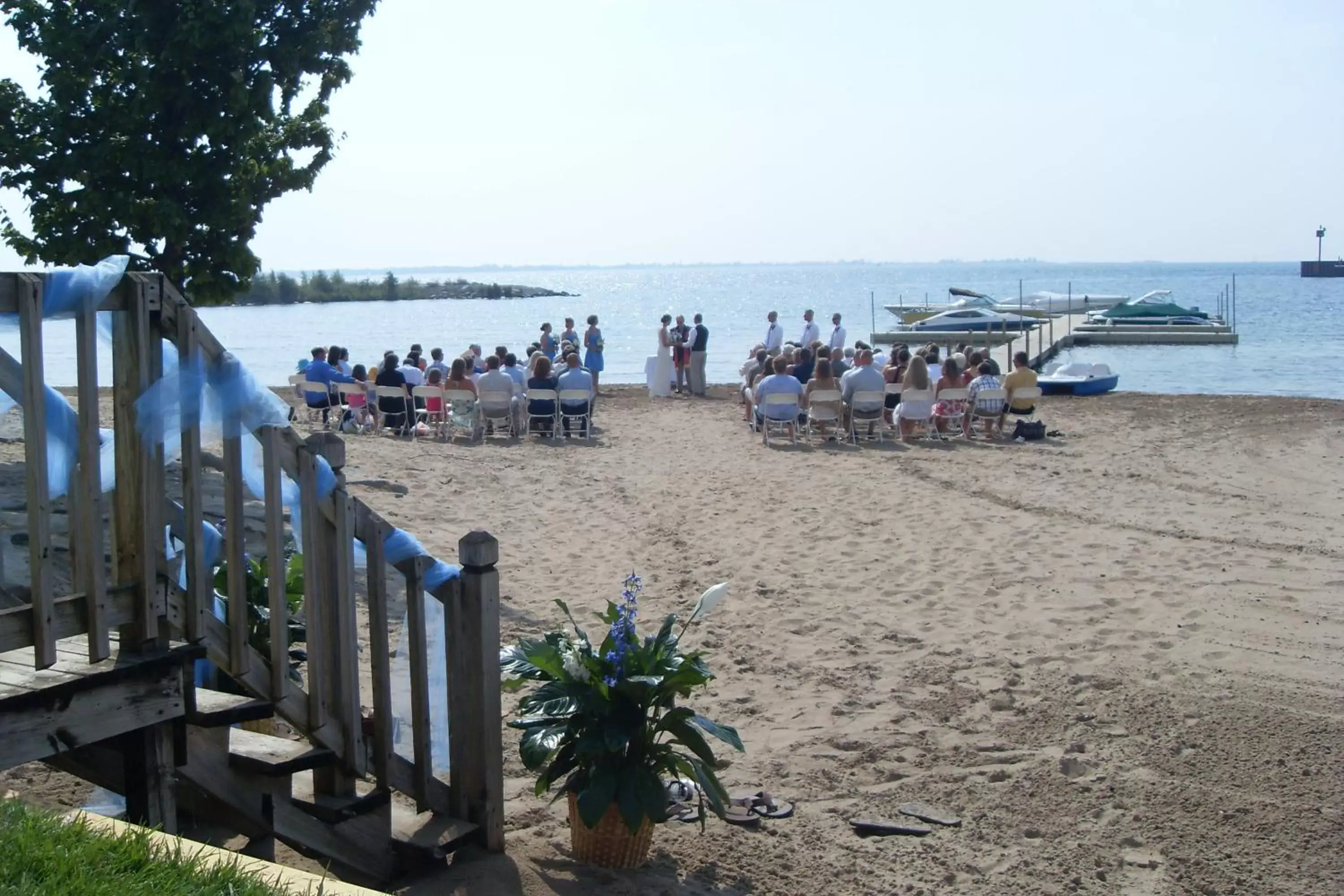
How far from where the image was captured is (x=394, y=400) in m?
16.7

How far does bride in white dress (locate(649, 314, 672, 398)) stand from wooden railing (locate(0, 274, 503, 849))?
58.9 feet

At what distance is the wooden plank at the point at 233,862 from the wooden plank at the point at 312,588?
681 mm

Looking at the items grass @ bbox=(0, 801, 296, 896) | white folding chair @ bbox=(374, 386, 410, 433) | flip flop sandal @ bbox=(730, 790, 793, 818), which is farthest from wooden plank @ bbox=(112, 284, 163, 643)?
white folding chair @ bbox=(374, 386, 410, 433)

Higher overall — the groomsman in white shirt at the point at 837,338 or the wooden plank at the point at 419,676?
the groomsman in white shirt at the point at 837,338

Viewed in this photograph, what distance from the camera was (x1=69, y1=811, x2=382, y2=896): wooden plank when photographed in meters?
3.09

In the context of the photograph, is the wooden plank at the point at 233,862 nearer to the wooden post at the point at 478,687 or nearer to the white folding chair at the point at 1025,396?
the wooden post at the point at 478,687

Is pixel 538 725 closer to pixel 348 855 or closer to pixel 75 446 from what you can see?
pixel 348 855

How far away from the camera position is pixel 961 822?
5.02 m

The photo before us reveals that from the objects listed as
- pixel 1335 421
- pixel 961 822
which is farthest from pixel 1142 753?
pixel 1335 421

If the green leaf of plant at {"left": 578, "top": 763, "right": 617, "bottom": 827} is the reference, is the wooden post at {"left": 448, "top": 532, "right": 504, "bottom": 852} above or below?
above

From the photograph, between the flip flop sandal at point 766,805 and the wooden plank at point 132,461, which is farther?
the flip flop sandal at point 766,805

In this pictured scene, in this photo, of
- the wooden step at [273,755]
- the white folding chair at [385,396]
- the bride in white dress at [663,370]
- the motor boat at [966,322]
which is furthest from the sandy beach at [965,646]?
the motor boat at [966,322]

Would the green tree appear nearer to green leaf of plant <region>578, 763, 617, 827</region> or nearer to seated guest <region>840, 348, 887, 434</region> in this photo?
seated guest <region>840, 348, 887, 434</region>

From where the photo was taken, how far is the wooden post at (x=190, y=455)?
369cm
